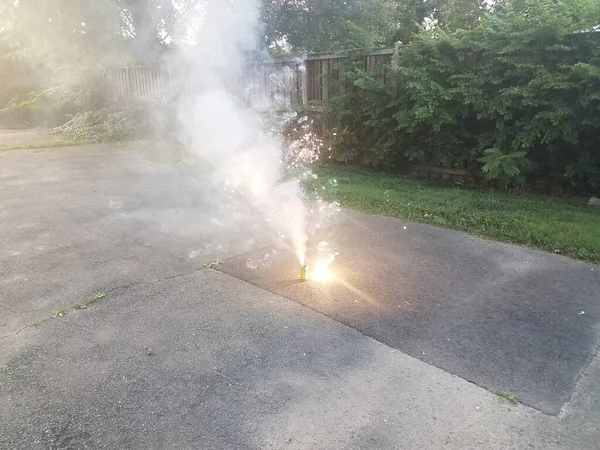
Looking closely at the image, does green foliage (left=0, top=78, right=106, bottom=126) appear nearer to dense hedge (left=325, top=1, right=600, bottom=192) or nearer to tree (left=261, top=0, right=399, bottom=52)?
tree (left=261, top=0, right=399, bottom=52)

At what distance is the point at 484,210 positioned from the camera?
6.50 m

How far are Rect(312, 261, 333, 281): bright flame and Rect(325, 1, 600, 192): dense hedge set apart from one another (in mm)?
Answer: 3367

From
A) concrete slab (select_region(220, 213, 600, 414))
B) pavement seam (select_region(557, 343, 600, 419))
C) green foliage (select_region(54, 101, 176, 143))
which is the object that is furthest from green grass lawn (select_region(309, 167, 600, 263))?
green foliage (select_region(54, 101, 176, 143))

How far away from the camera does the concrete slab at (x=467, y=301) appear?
3.16 metres

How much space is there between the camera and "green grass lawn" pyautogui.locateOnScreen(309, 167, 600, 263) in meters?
5.35

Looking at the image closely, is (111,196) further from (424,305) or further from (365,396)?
(365,396)

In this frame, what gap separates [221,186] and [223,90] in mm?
2961

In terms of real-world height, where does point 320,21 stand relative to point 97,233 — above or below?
above

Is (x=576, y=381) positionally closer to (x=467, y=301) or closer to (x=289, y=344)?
(x=467, y=301)

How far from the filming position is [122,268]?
15.8ft

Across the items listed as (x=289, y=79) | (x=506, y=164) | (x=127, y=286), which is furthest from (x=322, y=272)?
(x=289, y=79)

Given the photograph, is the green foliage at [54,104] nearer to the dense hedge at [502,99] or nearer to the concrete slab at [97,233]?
the concrete slab at [97,233]

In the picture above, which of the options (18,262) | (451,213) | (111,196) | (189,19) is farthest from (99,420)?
(189,19)

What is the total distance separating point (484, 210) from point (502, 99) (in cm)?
168
